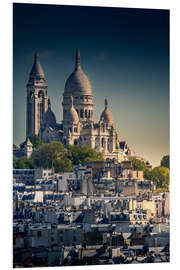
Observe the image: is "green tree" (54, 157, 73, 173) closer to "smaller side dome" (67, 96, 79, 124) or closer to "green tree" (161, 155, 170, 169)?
"smaller side dome" (67, 96, 79, 124)

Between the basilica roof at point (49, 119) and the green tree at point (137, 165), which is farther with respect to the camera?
the basilica roof at point (49, 119)

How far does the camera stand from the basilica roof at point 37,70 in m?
27.8

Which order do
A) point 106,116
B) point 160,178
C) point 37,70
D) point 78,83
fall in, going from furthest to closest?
point 78,83, point 106,116, point 160,178, point 37,70

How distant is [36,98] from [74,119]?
364 cm

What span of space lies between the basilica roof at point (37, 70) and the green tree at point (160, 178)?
356 centimetres

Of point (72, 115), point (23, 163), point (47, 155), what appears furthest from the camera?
point (72, 115)

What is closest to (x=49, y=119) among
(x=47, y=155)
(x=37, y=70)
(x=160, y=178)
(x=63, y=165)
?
(x=47, y=155)

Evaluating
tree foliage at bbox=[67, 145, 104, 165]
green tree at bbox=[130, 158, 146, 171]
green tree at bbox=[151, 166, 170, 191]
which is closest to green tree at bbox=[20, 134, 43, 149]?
tree foliage at bbox=[67, 145, 104, 165]

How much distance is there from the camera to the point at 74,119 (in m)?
36.1

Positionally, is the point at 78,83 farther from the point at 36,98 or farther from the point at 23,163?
the point at 23,163

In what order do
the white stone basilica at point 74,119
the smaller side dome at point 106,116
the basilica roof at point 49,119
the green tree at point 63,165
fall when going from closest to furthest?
1. the smaller side dome at point 106,116
2. the white stone basilica at point 74,119
3. the basilica roof at point 49,119
4. the green tree at point 63,165

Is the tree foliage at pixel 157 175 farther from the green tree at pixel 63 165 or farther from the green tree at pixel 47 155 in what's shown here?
the green tree at pixel 47 155

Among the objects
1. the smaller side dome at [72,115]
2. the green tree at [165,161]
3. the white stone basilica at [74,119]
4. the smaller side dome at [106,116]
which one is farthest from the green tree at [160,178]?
the smaller side dome at [72,115]
